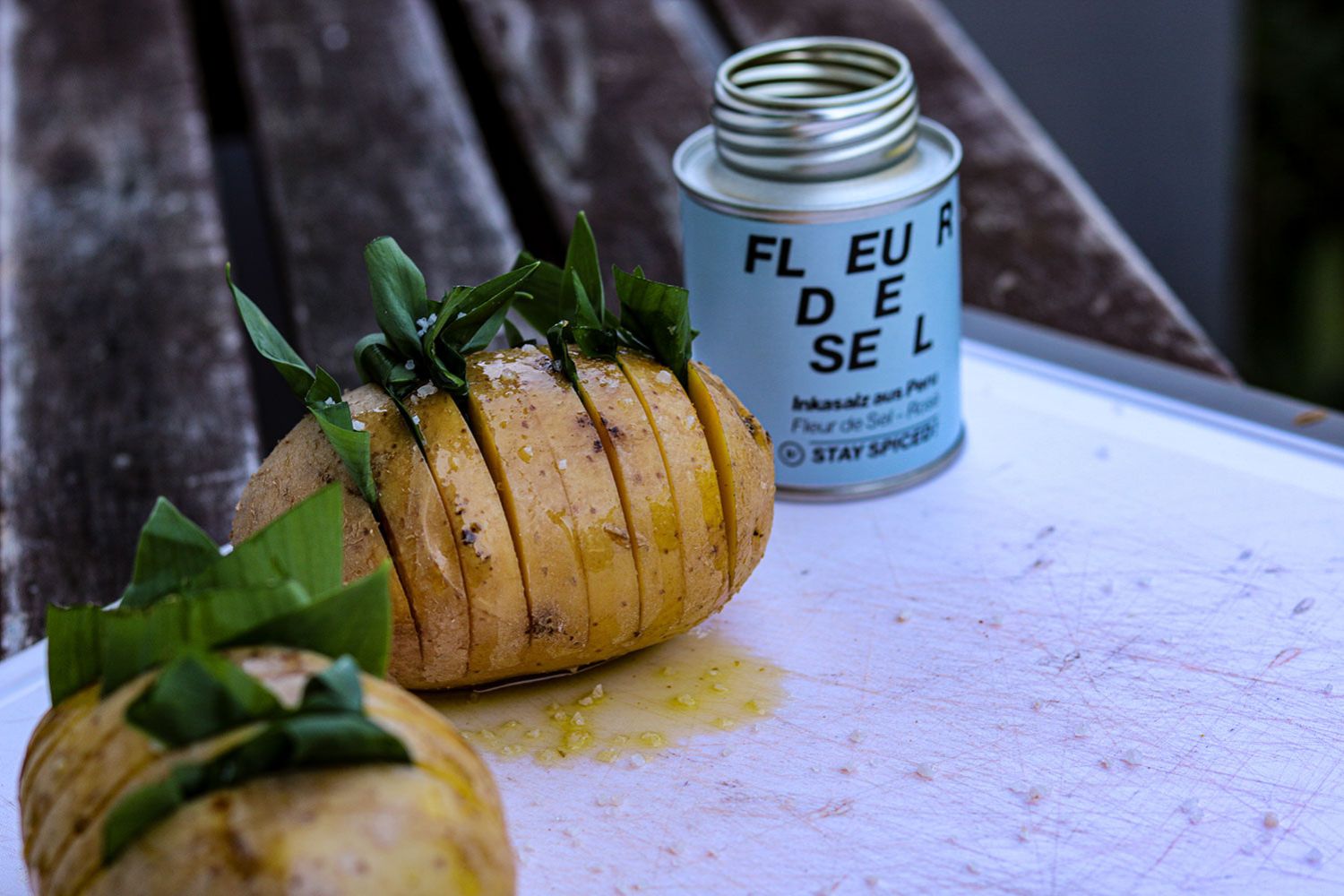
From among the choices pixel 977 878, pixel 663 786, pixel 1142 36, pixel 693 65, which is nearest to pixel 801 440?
pixel 663 786

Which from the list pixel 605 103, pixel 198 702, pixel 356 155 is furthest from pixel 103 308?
pixel 198 702

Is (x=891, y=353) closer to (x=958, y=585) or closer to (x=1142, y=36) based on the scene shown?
(x=958, y=585)

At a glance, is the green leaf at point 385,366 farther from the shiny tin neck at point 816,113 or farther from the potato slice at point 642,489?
the shiny tin neck at point 816,113

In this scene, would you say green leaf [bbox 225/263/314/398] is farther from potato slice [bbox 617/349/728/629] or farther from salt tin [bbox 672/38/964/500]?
salt tin [bbox 672/38/964/500]

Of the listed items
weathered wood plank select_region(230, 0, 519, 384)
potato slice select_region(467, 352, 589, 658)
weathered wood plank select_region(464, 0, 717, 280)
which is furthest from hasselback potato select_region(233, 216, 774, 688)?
weathered wood plank select_region(464, 0, 717, 280)

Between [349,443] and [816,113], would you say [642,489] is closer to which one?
[349,443]

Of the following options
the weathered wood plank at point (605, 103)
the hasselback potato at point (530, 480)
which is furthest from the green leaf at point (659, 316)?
the weathered wood plank at point (605, 103)
